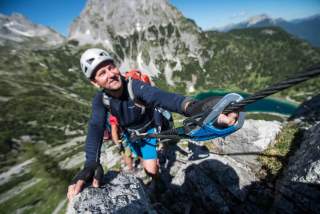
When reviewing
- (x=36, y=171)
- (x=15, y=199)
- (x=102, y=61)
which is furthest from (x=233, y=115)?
(x=36, y=171)

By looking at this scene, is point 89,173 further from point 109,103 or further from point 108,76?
point 108,76

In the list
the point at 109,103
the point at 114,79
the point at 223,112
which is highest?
the point at 114,79

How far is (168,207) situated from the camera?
12148 mm

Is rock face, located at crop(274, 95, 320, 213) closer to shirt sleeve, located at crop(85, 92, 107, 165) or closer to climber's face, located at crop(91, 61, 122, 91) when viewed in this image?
climber's face, located at crop(91, 61, 122, 91)

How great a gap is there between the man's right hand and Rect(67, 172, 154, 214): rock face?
22 cm

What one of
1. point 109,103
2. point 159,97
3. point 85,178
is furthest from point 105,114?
point 159,97

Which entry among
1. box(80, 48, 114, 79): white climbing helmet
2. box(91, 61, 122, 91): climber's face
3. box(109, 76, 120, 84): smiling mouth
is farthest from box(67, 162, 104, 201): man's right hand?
box(80, 48, 114, 79): white climbing helmet

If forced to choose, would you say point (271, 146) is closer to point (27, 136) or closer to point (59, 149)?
point (59, 149)

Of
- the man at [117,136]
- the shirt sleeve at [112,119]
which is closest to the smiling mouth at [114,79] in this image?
the shirt sleeve at [112,119]

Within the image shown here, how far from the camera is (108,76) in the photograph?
6.79 meters

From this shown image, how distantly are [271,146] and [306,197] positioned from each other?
4.68 metres

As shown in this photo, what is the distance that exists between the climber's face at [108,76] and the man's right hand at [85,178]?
2984 millimetres

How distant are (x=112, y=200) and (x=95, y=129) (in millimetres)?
2548

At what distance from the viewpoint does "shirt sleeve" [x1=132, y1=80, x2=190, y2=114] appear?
5045 mm
